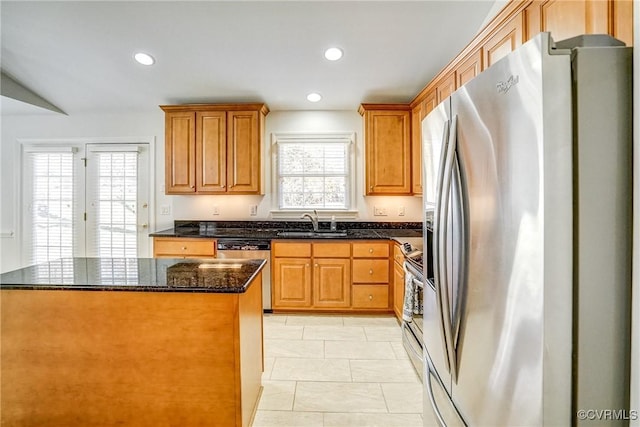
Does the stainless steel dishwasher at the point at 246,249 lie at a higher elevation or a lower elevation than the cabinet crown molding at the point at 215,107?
lower

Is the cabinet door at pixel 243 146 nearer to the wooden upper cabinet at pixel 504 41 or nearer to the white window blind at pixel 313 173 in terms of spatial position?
the white window blind at pixel 313 173

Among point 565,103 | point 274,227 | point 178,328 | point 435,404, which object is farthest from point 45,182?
point 565,103

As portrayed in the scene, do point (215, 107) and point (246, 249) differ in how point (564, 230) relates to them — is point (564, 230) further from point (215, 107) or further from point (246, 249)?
point (215, 107)

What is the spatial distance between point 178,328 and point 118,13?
259cm

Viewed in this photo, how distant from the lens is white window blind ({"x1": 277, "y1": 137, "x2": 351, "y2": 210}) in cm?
394

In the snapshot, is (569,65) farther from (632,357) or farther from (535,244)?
(632,357)

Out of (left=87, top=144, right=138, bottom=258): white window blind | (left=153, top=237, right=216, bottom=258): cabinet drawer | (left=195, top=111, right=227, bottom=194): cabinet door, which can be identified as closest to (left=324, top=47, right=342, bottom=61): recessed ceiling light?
(left=195, top=111, right=227, bottom=194): cabinet door

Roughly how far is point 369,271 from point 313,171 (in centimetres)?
149

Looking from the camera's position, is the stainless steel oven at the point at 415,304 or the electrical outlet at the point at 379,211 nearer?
the stainless steel oven at the point at 415,304

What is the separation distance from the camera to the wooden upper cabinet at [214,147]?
3562 mm

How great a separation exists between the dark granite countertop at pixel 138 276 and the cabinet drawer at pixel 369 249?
5.25ft

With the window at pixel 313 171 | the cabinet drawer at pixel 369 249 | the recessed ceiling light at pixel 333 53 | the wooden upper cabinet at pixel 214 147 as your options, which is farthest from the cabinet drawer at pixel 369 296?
the recessed ceiling light at pixel 333 53

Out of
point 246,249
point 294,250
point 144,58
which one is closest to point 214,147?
point 144,58

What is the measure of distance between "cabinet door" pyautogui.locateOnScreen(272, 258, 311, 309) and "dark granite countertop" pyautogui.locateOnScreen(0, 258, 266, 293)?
1430mm
